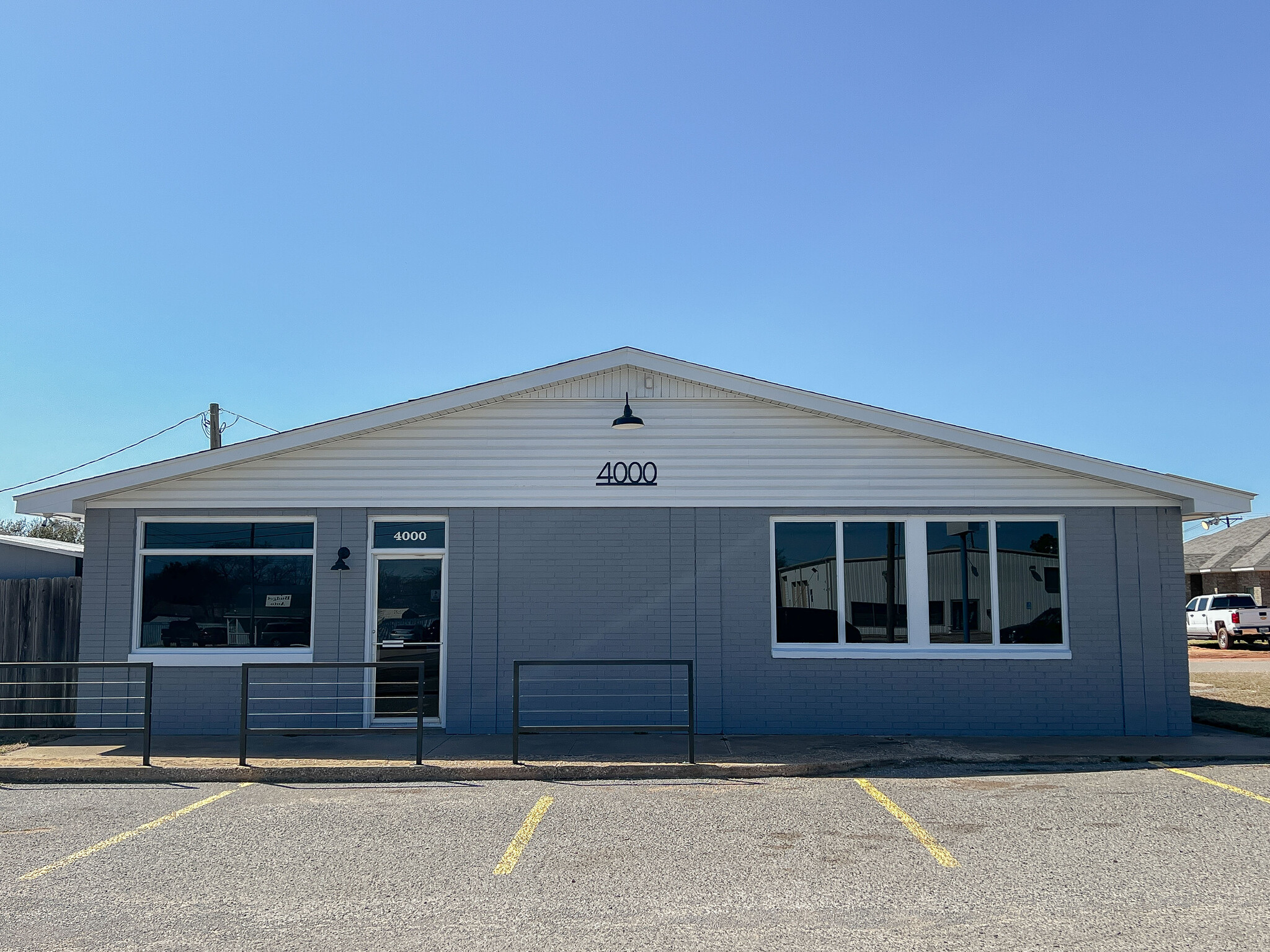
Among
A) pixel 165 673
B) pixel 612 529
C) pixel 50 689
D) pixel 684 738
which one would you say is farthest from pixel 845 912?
pixel 50 689

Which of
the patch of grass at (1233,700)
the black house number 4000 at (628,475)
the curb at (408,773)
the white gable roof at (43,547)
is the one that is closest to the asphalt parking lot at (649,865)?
the curb at (408,773)

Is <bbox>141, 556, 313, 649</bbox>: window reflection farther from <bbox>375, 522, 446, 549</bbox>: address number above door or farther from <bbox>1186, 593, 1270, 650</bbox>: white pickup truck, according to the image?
<bbox>1186, 593, 1270, 650</bbox>: white pickup truck

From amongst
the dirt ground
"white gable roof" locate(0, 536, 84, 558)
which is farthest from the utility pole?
the dirt ground

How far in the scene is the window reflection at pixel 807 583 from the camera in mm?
11992

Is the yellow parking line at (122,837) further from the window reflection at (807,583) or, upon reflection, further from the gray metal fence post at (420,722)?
the window reflection at (807,583)

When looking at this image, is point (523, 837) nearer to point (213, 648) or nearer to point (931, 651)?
point (931, 651)

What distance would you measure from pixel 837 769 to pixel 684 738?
204 centimetres

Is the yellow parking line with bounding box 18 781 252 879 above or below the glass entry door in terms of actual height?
below

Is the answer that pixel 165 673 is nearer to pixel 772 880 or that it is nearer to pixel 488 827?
pixel 488 827

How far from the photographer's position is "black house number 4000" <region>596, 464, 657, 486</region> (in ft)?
39.7

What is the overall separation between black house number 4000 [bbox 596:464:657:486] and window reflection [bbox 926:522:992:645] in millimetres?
3152

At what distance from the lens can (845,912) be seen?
580 cm

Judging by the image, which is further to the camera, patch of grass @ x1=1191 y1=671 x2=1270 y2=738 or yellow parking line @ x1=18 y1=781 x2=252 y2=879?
patch of grass @ x1=1191 y1=671 x2=1270 y2=738

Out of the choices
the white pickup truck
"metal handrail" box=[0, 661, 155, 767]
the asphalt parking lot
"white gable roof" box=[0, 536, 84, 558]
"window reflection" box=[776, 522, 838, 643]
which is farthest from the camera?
the white pickup truck
